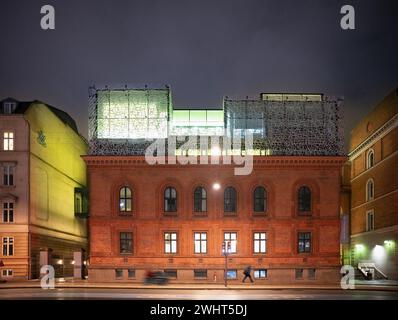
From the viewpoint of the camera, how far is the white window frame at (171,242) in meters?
60.2

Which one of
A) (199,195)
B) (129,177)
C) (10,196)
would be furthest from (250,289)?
(10,196)

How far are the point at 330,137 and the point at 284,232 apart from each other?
1093 cm

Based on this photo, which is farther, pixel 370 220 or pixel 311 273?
pixel 370 220

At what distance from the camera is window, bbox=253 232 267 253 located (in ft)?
198

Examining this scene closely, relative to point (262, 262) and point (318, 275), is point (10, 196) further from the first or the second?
point (318, 275)

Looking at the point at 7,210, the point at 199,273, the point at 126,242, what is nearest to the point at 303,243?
the point at 199,273

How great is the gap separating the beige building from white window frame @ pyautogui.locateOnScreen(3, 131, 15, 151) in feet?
124

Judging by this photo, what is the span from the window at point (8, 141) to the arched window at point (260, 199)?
953 inches

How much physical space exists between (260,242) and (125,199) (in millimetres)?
13379

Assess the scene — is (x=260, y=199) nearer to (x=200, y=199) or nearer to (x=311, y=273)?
(x=200, y=199)

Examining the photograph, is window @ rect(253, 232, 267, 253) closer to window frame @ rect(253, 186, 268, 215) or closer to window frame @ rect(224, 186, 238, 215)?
window frame @ rect(253, 186, 268, 215)

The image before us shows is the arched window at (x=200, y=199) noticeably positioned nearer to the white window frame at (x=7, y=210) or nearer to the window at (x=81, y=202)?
the white window frame at (x=7, y=210)

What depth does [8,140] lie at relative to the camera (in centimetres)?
6272

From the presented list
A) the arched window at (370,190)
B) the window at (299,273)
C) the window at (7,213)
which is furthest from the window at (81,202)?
the arched window at (370,190)
